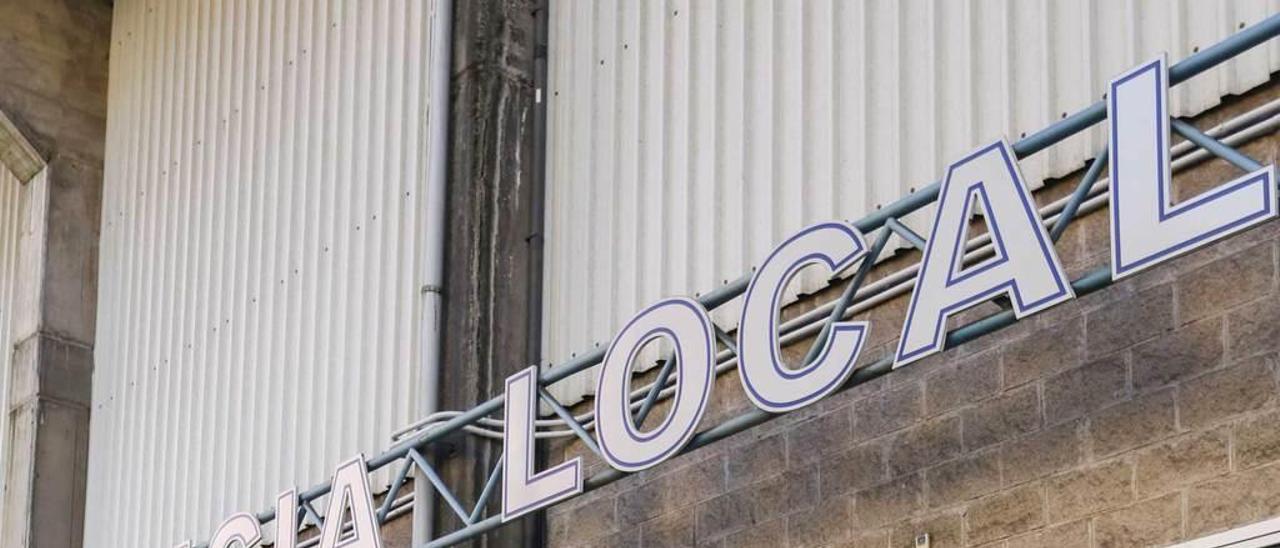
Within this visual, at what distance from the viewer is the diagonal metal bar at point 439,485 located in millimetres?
13474

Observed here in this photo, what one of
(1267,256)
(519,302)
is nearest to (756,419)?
(1267,256)

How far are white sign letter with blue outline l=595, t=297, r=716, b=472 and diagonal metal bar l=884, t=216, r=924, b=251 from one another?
109cm

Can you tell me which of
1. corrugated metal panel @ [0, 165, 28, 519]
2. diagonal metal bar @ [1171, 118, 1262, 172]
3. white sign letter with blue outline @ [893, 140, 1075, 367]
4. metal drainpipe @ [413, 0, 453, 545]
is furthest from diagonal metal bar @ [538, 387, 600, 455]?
corrugated metal panel @ [0, 165, 28, 519]

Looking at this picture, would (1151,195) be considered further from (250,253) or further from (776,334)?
(250,253)

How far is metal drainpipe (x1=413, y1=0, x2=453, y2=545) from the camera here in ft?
47.6

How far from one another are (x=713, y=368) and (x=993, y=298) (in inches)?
72.1

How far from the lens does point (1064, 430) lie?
10734 mm

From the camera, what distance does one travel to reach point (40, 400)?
66.7 feet

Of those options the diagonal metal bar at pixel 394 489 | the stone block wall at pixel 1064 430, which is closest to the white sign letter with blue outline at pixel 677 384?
the stone block wall at pixel 1064 430

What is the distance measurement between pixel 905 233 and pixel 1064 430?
116 cm

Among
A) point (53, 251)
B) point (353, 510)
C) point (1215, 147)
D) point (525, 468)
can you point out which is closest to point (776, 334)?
point (525, 468)

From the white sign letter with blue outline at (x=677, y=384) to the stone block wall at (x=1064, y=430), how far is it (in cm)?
101

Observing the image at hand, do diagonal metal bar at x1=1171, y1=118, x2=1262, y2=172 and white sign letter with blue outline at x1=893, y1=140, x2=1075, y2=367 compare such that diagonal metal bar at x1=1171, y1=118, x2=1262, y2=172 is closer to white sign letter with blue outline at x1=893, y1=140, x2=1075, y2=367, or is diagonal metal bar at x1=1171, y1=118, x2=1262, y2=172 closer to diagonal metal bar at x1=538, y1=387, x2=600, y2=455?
white sign letter with blue outline at x1=893, y1=140, x2=1075, y2=367

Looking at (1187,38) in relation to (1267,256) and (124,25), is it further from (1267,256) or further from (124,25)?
(124,25)
